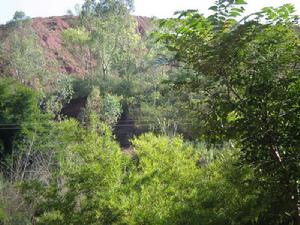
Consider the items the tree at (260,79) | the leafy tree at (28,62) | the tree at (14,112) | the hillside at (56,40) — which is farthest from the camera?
the hillside at (56,40)

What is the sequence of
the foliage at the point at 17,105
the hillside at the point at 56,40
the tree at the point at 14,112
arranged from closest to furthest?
the tree at the point at 14,112, the foliage at the point at 17,105, the hillside at the point at 56,40

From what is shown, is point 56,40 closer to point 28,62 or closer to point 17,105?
point 28,62

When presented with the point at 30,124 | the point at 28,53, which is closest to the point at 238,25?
the point at 30,124

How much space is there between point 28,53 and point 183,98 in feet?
83.1

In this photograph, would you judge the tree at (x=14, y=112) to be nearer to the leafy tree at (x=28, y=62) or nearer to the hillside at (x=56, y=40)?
the leafy tree at (x=28, y=62)

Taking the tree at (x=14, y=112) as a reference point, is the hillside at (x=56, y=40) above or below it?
above

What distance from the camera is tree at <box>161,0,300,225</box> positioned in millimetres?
2943

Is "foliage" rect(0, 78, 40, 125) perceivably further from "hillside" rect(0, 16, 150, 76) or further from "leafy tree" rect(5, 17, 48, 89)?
"hillside" rect(0, 16, 150, 76)

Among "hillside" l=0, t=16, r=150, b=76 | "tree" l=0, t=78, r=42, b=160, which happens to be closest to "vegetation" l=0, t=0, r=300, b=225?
"tree" l=0, t=78, r=42, b=160

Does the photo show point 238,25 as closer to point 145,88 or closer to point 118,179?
point 118,179

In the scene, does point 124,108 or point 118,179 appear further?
point 124,108

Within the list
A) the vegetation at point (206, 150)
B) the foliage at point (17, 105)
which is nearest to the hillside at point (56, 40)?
the foliage at point (17, 105)

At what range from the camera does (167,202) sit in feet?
17.2

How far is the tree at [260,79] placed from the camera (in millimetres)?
2943
